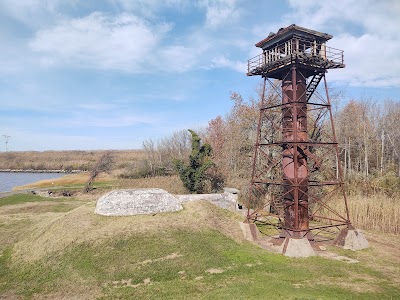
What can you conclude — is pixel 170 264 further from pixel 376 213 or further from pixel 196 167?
pixel 196 167

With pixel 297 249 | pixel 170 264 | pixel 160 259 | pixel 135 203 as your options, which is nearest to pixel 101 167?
pixel 135 203

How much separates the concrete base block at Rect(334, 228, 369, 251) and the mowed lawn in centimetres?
51

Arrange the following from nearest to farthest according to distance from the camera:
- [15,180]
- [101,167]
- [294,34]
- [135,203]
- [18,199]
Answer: [294,34] → [135,203] → [18,199] → [101,167] → [15,180]

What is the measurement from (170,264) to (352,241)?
30.4 ft

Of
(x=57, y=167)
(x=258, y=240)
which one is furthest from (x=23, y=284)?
(x=57, y=167)

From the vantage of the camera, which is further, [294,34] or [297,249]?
[294,34]

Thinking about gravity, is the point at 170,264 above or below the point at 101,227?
below

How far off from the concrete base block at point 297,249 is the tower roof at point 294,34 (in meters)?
10.2

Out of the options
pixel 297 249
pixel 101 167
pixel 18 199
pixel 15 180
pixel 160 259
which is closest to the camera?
pixel 160 259

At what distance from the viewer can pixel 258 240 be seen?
58.9 ft

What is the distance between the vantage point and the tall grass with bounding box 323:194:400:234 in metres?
20.7

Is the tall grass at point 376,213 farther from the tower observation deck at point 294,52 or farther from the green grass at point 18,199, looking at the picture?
the green grass at point 18,199

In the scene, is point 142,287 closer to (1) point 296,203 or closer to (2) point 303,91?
(1) point 296,203

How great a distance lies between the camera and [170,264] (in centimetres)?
1391
